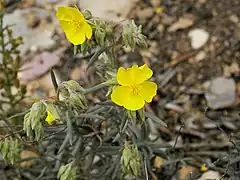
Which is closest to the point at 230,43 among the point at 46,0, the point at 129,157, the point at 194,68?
the point at 194,68

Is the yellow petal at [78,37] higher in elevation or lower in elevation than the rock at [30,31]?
higher

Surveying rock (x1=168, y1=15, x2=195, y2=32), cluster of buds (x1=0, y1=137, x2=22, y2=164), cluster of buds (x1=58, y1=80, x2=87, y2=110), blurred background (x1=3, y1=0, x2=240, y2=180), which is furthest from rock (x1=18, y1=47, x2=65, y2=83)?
cluster of buds (x1=58, y1=80, x2=87, y2=110)

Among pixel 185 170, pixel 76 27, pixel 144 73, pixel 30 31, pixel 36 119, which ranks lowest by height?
pixel 185 170

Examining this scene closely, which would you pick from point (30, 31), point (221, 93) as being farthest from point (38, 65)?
point (221, 93)

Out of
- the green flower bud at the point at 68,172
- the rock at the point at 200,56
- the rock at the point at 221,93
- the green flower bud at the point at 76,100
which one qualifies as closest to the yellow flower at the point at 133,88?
the green flower bud at the point at 76,100

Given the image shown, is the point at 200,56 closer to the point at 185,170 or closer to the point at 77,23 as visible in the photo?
the point at 185,170

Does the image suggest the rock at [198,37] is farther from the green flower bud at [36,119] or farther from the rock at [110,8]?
the green flower bud at [36,119]

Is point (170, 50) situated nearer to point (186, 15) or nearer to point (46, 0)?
point (186, 15)
